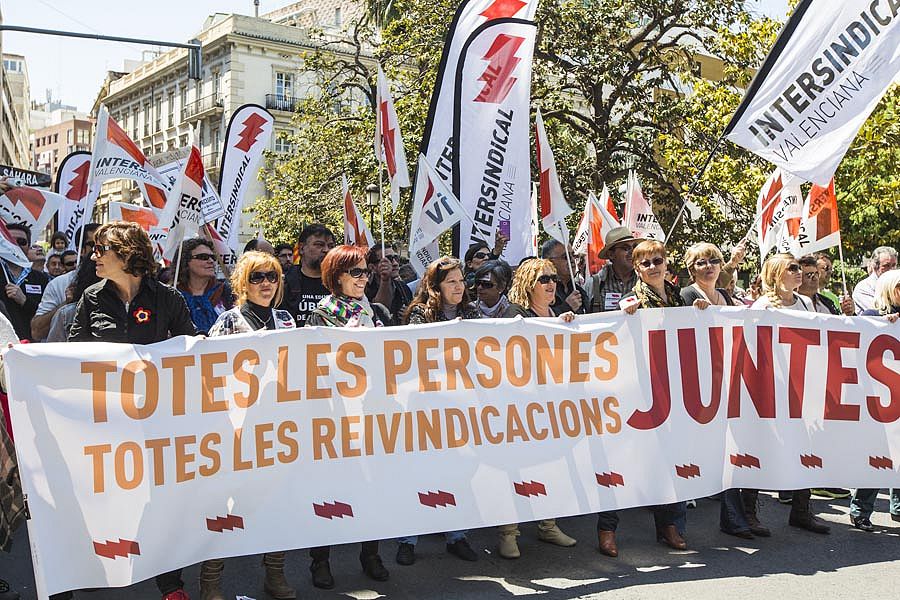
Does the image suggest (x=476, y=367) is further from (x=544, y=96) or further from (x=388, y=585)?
(x=544, y=96)

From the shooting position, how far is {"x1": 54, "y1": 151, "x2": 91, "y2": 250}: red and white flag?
12758mm

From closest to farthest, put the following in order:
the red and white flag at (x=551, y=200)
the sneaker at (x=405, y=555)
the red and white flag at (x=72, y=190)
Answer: the sneaker at (x=405, y=555) < the red and white flag at (x=551, y=200) < the red and white flag at (x=72, y=190)

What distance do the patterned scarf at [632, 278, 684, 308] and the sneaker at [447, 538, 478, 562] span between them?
5.90 ft

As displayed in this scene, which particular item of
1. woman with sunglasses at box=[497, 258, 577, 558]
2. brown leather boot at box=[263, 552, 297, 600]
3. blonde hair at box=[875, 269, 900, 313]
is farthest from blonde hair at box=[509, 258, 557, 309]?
blonde hair at box=[875, 269, 900, 313]

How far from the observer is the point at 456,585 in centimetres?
518

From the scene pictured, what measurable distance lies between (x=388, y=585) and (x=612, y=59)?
1653cm

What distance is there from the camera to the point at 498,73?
8125mm

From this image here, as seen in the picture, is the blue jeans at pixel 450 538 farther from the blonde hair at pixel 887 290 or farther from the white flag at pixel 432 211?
the blonde hair at pixel 887 290

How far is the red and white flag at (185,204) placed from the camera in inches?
301

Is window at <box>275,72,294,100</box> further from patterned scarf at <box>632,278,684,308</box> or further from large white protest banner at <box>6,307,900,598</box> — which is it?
large white protest banner at <box>6,307,900,598</box>

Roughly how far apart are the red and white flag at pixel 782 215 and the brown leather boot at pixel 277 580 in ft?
19.9

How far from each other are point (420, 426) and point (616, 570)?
1.39 metres

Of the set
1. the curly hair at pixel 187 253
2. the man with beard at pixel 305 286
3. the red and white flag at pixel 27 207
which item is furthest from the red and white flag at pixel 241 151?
the curly hair at pixel 187 253

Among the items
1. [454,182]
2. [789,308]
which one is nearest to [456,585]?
[789,308]
